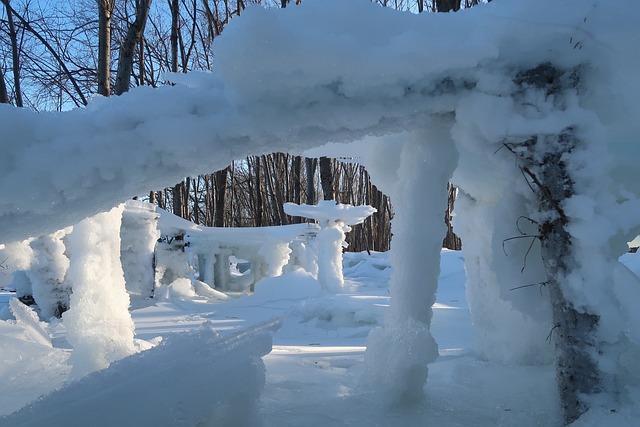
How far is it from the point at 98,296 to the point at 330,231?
9040 mm

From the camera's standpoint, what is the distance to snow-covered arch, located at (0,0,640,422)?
1.86m

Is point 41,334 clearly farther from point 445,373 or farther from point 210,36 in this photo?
point 210,36

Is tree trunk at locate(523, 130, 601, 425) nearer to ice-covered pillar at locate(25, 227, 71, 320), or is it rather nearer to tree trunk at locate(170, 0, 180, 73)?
ice-covered pillar at locate(25, 227, 71, 320)

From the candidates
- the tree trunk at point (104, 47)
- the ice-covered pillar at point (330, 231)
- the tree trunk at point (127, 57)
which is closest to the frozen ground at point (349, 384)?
the tree trunk at point (104, 47)

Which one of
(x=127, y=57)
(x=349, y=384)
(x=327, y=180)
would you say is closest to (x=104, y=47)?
(x=127, y=57)

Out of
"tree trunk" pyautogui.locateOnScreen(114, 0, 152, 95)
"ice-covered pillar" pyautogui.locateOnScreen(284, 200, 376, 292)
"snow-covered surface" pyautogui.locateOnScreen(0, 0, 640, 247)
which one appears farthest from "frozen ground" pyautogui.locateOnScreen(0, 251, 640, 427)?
"ice-covered pillar" pyautogui.locateOnScreen(284, 200, 376, 292)

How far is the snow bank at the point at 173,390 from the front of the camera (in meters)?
1.82

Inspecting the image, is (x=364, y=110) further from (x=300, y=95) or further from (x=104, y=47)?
(x=104, y=47)

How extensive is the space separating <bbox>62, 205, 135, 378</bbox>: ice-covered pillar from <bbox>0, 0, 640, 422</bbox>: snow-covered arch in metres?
1.97

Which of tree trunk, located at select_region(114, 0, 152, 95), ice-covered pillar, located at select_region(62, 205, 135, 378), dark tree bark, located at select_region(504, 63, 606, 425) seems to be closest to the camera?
dark tree bark, located at select_region(504, 63, 606, 425)

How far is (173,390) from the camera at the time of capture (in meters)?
2.02

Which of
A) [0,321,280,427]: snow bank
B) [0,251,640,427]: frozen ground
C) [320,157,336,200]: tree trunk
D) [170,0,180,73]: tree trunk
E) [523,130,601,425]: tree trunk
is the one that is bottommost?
[0,251,640,427]: frozen ground

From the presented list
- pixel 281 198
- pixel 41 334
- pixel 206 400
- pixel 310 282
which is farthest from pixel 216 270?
pixel 206 400

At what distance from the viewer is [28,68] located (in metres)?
10.5
